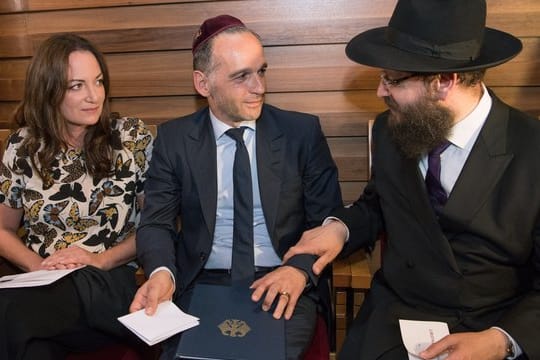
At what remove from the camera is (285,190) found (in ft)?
6.66

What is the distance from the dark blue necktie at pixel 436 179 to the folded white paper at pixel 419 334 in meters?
0.36

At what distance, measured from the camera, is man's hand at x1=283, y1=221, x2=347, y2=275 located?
6.04ft

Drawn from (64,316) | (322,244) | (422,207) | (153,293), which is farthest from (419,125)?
(64,316)

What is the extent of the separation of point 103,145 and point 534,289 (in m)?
1.69

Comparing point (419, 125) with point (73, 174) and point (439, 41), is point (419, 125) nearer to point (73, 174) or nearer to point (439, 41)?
point (439, 41)

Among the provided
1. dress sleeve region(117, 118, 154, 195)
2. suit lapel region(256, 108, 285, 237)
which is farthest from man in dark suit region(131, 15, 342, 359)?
dress sleeve region(117, 118, 154, 195)

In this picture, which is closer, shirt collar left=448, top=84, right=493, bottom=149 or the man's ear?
shirt collar left=448, top=84, right=493, bottom=149

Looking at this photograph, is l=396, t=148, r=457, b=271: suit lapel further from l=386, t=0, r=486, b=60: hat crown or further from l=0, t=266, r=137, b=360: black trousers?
l=0, t=266, r=137, b=360: black trousers

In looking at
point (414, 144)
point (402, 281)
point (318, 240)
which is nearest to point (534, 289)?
point (402, 281)

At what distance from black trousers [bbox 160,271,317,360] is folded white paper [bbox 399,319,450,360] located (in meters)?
0.31

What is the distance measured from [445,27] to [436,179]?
0.48m

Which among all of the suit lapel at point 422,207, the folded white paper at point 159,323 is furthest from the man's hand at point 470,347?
the folded white paper at point 159,323

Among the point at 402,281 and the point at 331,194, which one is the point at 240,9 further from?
the point at 402,281

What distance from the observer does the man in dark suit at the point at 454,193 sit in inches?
58.5
